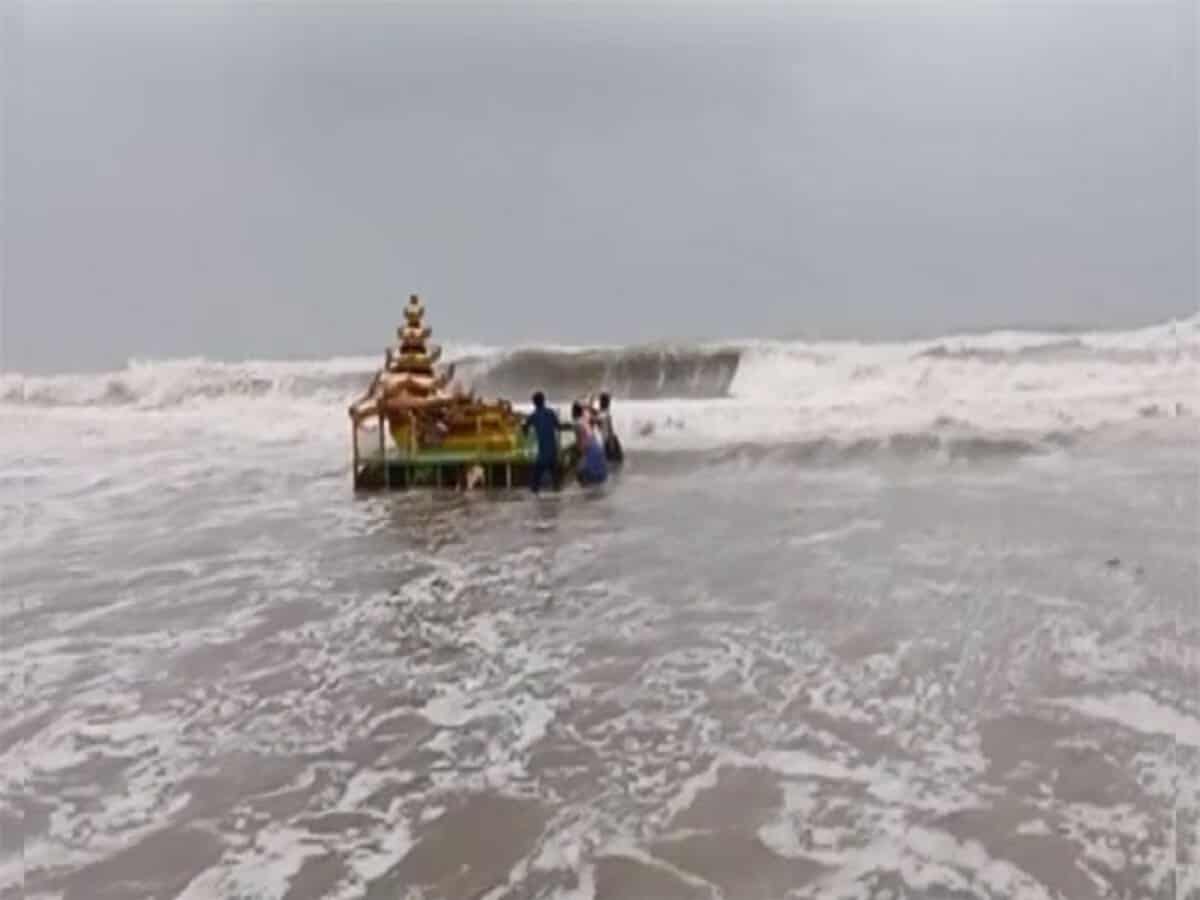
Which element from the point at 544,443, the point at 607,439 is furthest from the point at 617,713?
the point at 607,439

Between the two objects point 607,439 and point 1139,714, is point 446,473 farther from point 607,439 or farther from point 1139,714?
point 1139,714

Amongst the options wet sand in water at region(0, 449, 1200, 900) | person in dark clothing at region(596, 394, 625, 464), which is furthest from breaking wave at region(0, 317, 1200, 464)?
wet sand in water at region(0, 449, 1200, 900)

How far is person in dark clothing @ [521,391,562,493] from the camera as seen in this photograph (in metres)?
12.8

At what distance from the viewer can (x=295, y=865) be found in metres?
4.45

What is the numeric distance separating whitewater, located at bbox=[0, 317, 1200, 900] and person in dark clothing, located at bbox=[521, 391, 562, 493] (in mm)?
392

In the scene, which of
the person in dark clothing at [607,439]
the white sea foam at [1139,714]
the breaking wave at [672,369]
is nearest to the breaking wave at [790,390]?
the breaking wave at [672,369]

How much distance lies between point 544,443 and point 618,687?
6.59 metres

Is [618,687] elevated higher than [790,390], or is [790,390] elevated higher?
[790,390]

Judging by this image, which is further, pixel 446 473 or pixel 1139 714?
pixel 446 473

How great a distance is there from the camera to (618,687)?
6355mm

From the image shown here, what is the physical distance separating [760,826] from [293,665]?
3.22 meters

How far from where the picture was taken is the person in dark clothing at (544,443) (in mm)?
12758

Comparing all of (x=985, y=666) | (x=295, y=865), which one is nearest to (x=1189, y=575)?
(x=985, y=666)

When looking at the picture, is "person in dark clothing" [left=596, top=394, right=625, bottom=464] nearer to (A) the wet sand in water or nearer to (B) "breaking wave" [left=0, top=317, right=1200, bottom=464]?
(B) "breaking wave" [left=0, top=317, right=1200, bottom=464]
